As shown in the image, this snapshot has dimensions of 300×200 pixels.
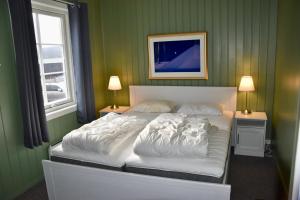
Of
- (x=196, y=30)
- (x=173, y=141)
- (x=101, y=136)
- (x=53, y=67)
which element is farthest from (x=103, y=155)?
(x=196, y=30)

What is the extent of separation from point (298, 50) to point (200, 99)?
1729mm

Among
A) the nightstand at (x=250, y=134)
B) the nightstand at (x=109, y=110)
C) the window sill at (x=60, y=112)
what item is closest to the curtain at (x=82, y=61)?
the window sill at (x=60, y=112)

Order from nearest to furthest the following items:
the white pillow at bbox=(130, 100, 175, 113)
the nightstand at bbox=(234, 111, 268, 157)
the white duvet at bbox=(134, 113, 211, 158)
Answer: the white duvet at bbox=(134, 113, 211, 158) < the nightstand at bbox=(234, 111, 268, 157) < the white pillow at bbox=(130, 100, 175, 113)

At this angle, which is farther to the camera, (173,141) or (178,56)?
(178,56)

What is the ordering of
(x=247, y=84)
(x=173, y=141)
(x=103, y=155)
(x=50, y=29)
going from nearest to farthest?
(x=173, y=141)
(x=103, y=155)
(x=50, y=29)
(x=247, y=84)

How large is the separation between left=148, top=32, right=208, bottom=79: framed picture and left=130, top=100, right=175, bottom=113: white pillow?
0.46 metres

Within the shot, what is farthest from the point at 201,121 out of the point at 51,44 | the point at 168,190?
the point at 51,44

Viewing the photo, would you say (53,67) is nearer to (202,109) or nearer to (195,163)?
(202,109)

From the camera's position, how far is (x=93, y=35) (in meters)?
3.85

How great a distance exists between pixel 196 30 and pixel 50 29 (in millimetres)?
2072

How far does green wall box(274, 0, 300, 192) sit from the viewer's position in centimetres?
215

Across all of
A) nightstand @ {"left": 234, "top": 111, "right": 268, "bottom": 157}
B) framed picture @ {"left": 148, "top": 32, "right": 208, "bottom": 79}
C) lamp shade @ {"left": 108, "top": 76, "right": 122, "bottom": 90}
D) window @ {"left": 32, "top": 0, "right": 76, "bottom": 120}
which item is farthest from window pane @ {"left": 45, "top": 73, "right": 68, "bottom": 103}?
nightstand @ {"left": 234, "top": 111, "right": 268, "bottom": 157}

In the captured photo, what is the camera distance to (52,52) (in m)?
3.20

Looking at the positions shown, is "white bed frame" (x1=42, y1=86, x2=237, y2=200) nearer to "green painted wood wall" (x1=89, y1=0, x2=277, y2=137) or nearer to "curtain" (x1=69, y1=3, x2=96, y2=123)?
"curtain" (x1=69, y1=3, x2=96, y2=123)
